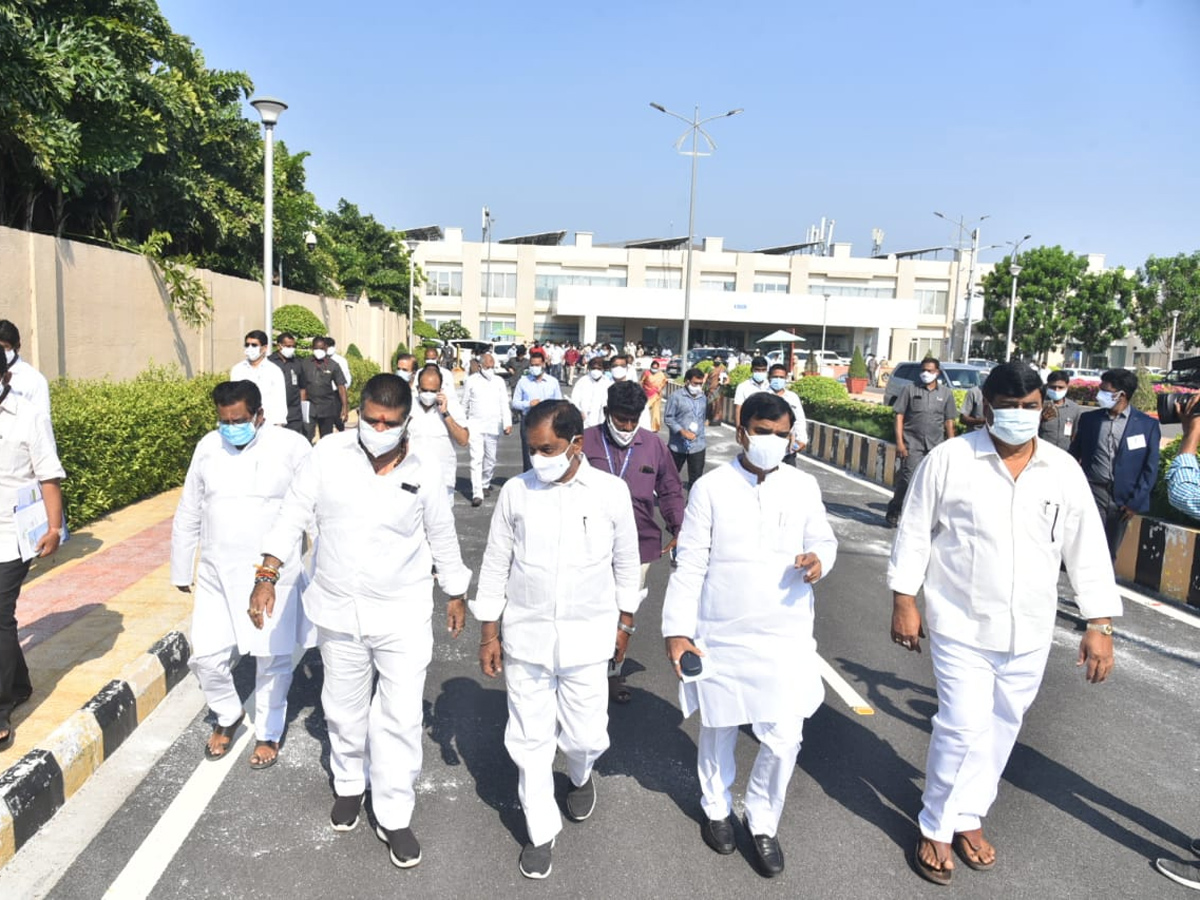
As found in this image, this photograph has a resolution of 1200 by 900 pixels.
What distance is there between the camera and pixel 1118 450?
6.84m

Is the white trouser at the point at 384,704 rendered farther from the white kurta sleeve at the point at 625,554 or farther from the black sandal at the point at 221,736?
the black sandal at the point at 221,736

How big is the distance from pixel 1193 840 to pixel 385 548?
3430mm

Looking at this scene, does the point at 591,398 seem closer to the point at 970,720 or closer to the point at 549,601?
the point at 549,601

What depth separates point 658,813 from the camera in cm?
379

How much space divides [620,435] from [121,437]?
20.6 feet

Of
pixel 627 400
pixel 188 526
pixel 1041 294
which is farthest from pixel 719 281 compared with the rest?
pixel 188 526

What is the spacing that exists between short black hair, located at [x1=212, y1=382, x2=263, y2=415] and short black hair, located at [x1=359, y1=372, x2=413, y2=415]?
0.95m

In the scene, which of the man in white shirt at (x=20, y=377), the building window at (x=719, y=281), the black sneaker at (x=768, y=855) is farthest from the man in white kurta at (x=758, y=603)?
the building window at (x=719, y=281)

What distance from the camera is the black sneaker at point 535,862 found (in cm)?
329

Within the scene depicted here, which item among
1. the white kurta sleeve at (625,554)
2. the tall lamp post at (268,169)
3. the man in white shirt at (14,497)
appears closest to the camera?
the white kurta sleeve at (625,554)

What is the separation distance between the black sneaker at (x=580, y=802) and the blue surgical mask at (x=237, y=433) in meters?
2.18

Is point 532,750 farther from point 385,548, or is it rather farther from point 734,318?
point 734,318

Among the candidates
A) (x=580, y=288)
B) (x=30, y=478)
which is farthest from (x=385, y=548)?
(x=580, y=288)

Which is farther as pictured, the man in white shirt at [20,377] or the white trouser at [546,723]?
the man in white shirt at [20,377]
